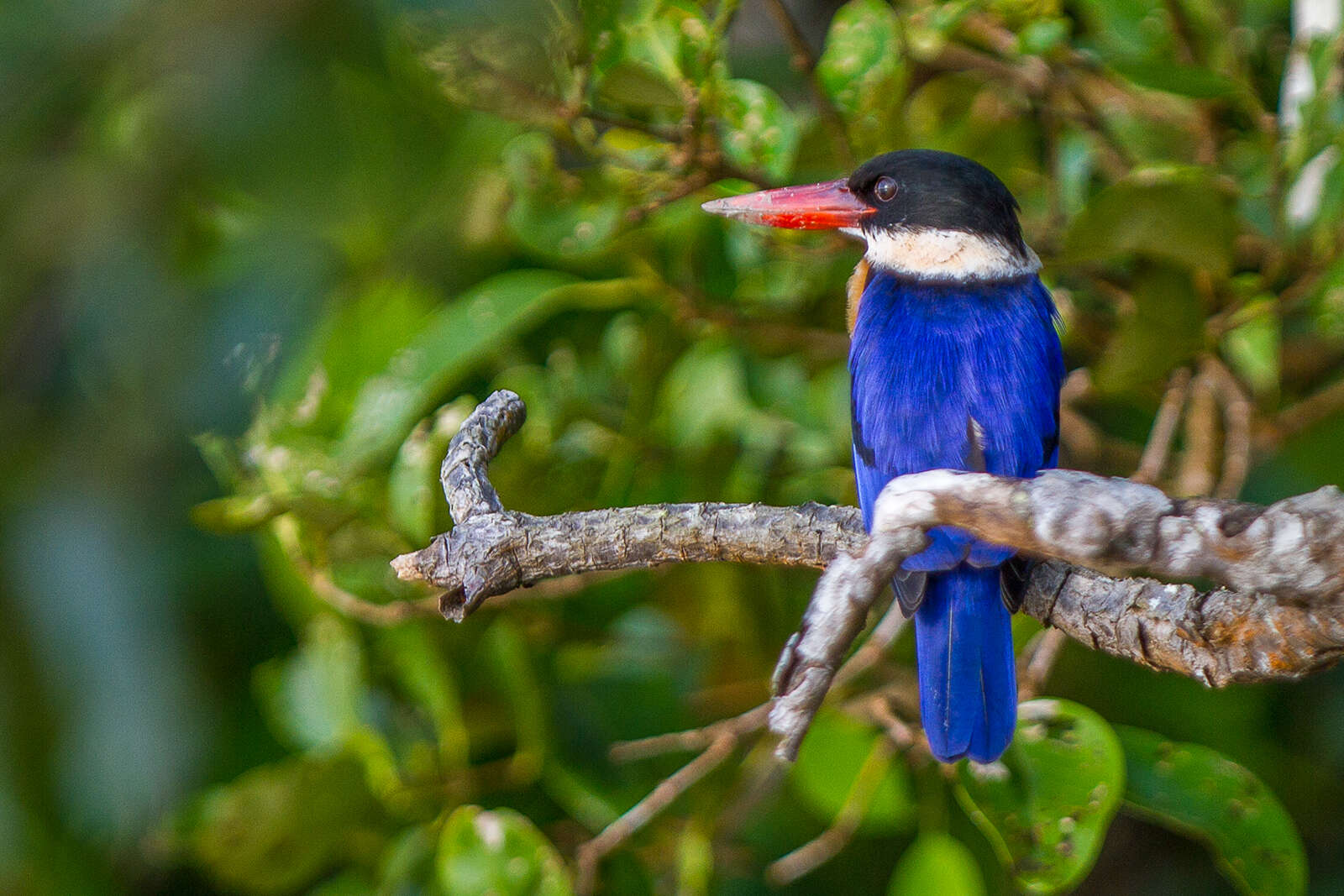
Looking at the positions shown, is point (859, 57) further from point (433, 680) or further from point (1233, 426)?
point (433, 680)

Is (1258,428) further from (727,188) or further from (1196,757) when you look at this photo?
(727,188)

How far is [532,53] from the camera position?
1736 mm

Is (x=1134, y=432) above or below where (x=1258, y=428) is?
below

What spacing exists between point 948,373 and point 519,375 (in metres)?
0.84

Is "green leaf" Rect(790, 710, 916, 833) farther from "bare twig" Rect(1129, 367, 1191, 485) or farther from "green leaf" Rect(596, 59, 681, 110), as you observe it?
"green leaf" Rect(596, 59, 681, 110)

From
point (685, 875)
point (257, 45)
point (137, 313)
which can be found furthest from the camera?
point (137, 313)

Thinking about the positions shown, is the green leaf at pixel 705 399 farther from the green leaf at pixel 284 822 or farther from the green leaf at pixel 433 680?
the green leaf at pixel 284 822

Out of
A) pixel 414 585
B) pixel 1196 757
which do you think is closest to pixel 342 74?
pixel 414 585

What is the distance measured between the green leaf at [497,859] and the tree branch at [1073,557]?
24.6 inches

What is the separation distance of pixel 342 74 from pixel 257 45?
17cm

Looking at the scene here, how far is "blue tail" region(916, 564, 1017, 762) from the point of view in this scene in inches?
59.5

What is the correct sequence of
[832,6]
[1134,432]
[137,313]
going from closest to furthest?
[137,313]
[1134,432]
[832,6]

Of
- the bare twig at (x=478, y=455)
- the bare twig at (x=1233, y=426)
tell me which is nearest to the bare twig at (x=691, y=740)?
the bare twig at (x=478, y=455)

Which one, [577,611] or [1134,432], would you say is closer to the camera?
[577,611]
